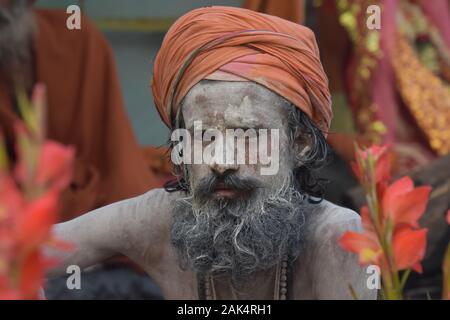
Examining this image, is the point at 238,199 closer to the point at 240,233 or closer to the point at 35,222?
the point at 240,233

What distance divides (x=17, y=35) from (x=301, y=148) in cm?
202

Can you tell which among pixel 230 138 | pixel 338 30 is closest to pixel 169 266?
pixel 230 138

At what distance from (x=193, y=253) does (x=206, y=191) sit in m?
0.12

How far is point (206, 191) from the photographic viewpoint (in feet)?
6.03

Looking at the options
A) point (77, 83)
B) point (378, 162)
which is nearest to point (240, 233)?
point (378, 162)

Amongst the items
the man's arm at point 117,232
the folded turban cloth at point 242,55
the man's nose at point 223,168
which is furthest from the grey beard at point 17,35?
the man's nose at point 223,168

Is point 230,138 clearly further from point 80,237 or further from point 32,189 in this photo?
point 32,189

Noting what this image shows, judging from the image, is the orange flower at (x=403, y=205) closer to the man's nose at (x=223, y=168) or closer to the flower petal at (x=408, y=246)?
the flower petal at (x=408, y=246)

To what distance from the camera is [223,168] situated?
70.4 inches

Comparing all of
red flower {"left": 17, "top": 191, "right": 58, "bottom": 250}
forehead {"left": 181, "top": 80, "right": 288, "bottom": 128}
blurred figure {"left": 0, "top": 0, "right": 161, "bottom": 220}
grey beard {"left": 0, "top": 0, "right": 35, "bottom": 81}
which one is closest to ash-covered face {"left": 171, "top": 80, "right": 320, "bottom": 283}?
forehead {"left": 181, "top": 80, "right": 288, "bottom": 128}

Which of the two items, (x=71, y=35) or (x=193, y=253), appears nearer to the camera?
(x=193, y=253)

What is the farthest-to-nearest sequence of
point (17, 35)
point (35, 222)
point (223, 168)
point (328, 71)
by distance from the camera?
point (328, 71)
point (17, 35)
point (223, 168)
point (35, 222)

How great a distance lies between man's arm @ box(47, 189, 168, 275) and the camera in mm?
1994

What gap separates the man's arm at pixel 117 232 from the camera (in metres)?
1.99
